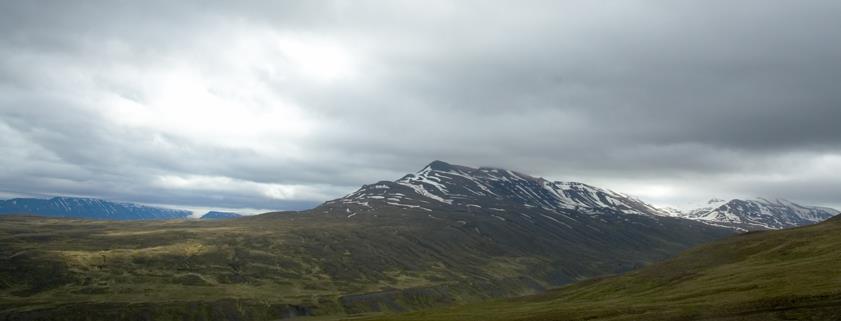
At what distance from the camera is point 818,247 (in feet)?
436

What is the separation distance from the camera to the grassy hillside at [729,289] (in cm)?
7531

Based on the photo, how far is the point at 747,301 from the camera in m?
80.6

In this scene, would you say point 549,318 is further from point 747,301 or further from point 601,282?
point 601,282

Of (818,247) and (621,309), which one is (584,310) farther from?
(818,247)

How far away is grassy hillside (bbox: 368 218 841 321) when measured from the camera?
75.3 metres

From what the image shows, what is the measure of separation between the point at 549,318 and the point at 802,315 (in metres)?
35.4

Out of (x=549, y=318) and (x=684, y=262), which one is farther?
(x=684, y=262)

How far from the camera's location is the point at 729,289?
319 ft

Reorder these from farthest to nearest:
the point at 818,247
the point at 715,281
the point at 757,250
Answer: the point at 757,250, the point at 818,247, the point at 715,281

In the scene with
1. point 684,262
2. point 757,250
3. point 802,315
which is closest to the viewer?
point 802,315

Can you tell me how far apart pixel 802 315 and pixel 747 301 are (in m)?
11.5

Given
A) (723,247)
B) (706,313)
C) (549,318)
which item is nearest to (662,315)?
(706,313)

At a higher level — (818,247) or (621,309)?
(818,247)

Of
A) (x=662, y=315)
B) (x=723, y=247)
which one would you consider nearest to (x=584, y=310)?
Result: (x=662, y=315)
